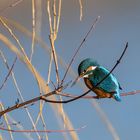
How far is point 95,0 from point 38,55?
0.93 m

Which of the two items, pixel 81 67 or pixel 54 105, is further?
pixel 81 67

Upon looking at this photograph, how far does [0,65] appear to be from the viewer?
178 centimetres

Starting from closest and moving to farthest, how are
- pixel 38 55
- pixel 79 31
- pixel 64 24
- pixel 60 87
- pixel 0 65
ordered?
pixel 60 87 < pixel 0 65 < pixel 38 55 < pixel 79 31 < pixel 64 24

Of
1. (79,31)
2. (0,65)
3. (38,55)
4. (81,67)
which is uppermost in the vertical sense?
(79,31)

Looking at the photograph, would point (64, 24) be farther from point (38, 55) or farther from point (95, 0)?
point (38, 55)

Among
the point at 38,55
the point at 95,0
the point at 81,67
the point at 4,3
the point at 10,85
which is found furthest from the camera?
the point at 95,0

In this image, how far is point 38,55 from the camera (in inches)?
83.0

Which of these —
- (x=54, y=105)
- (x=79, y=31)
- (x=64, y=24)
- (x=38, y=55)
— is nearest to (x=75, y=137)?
(x=54, y=105)

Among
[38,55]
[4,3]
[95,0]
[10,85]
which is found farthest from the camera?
[95,0]

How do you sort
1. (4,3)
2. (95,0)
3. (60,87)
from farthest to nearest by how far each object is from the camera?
(95,0) < (4,3) < (60,87)

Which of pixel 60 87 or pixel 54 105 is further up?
pixel 54 105

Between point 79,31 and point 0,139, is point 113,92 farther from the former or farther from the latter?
point 79,31

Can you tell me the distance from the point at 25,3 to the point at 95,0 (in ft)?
1.11

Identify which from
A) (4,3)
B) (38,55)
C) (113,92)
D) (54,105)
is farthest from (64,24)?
(54,105)
